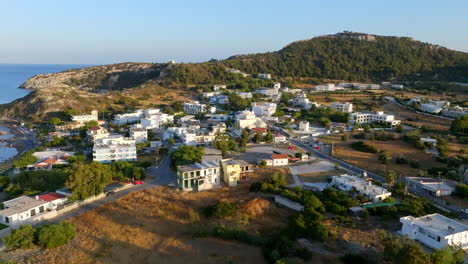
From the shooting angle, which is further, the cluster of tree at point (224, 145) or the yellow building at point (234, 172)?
the cluster of tree at point (224, 145)

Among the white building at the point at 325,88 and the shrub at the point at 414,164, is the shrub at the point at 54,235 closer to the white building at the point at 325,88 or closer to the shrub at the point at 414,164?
the shrub at the point at 414,164

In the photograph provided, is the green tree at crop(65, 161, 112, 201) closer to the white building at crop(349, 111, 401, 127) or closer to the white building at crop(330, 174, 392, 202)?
the white building at crop(330, 174, 392, 202)

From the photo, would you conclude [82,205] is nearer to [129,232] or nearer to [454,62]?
[129,232]

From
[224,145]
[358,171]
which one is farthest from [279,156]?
[358,171]

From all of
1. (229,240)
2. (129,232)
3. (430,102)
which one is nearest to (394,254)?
(229,240)

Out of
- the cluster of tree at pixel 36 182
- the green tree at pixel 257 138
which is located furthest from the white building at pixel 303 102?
the cluster of tree at pixel 36 182
